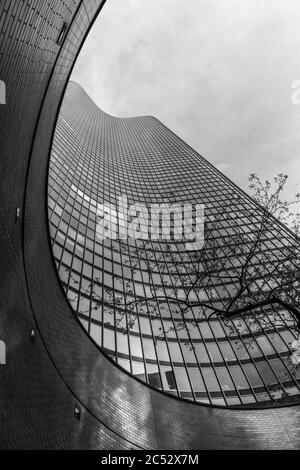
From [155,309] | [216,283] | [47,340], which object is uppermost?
[216,283]

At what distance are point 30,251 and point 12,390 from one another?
4.77 m

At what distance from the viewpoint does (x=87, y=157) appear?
1860 inches

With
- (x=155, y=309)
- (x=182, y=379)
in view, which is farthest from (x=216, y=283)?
(x=155, y=309)

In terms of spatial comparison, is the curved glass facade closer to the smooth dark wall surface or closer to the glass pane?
the glass pane

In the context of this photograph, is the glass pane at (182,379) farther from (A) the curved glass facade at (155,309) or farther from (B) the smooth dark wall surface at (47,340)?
(B) the smooth dark wall surface at (47,340)

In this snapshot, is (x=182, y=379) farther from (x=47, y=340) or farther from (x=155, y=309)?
(x=47, y=340)

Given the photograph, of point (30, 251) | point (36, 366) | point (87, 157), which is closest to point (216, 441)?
point (36, 366)

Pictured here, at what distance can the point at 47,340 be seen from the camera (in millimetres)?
10602

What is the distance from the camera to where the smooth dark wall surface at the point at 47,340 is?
7.67 m

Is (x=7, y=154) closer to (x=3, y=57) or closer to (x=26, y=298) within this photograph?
(x=3, y=57)

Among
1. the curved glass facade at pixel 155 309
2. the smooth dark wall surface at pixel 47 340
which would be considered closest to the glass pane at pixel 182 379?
the curved glass facade at pixel 155 309

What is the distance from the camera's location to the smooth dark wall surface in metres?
7.67

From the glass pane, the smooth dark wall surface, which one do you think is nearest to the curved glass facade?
the glass pane

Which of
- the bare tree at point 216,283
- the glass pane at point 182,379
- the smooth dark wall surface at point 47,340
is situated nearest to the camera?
the smooth dark wall surface at point 47,340
